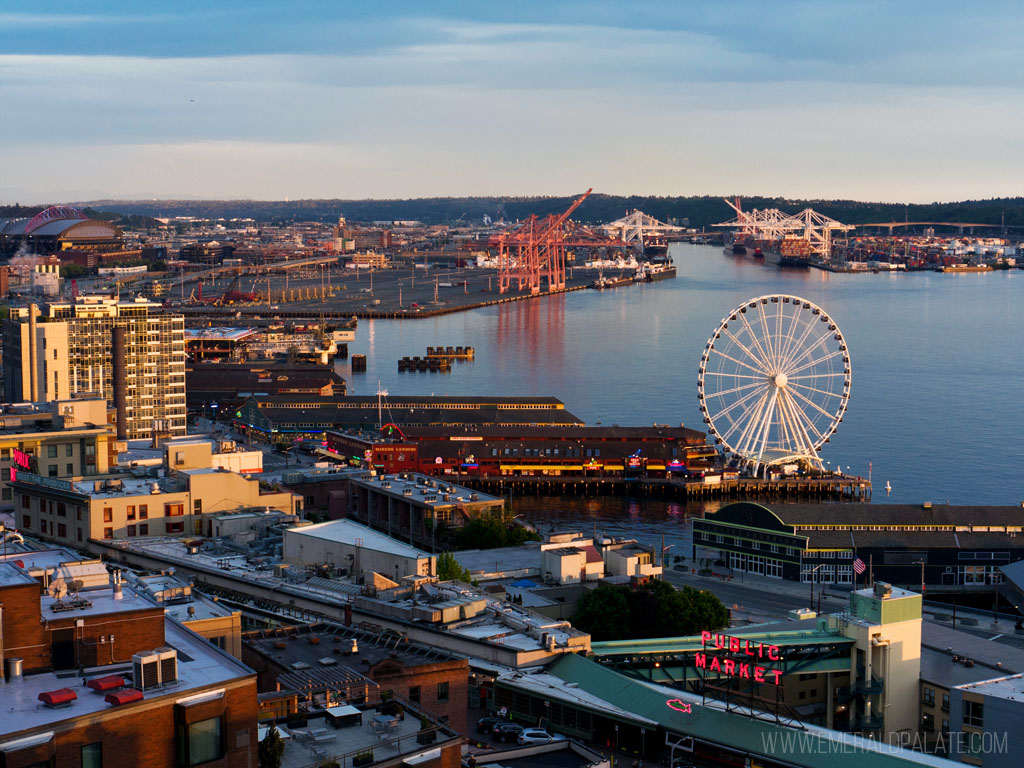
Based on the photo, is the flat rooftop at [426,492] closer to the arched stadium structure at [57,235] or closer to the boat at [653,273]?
the boat at [653,273]

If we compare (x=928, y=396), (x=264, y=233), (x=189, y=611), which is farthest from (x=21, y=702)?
(x=264, y=233)

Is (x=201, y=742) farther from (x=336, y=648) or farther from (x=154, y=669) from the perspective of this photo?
(x=336, y=648)

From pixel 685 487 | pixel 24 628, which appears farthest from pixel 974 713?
pixel 685 487

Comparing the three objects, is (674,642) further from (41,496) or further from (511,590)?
(41,496)

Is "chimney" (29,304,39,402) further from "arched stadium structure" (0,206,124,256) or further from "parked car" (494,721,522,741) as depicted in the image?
"arched stadium structure" (0,206,124,256)

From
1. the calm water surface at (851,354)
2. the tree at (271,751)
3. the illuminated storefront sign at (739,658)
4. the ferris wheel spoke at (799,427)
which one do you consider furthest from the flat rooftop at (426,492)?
the tree at (271,751)

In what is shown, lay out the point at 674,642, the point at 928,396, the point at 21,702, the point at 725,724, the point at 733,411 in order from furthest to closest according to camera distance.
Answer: the point at 928,396 → the point at 733,411 → the point at 674,642 → the point at 725,724 → the point at 21,702

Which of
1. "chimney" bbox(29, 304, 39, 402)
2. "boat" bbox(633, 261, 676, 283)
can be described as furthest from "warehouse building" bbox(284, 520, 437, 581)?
"boat" bbox(633, 261, 676, 283)
